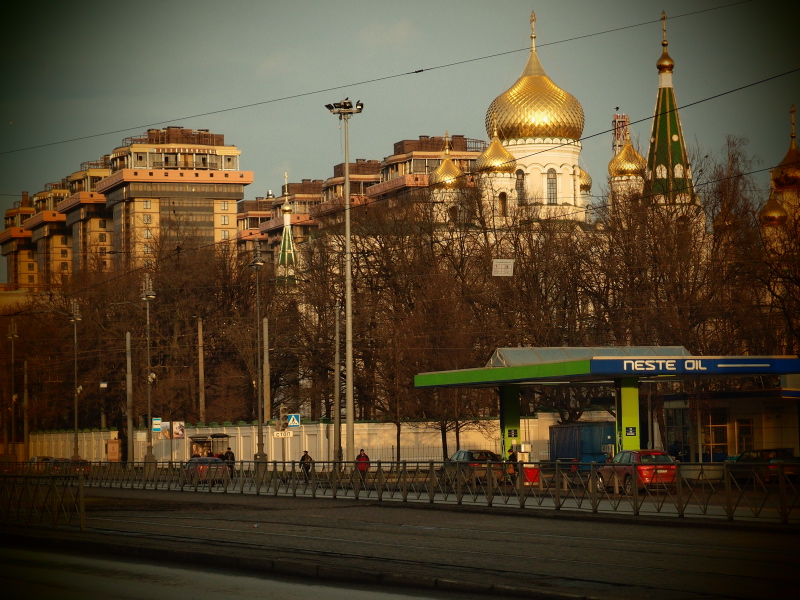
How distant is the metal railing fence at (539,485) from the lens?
22.1 m

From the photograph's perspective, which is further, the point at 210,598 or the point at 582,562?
the point at 582,562

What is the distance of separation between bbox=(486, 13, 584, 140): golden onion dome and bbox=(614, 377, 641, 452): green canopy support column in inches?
1932

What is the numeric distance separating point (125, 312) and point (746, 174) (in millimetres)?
37362

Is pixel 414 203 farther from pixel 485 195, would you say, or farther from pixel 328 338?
pixel 328 338

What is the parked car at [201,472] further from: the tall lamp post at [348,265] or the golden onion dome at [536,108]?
the golden onion dome at [536,108]

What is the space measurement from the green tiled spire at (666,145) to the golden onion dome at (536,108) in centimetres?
1310

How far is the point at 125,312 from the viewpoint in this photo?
72.0 metres

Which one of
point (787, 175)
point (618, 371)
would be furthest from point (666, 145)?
point (618, 371)

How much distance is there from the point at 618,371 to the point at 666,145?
115ft

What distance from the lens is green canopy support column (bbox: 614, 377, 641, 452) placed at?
33375 millimetres

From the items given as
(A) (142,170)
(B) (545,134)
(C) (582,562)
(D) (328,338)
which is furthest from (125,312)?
(A) (142,170)

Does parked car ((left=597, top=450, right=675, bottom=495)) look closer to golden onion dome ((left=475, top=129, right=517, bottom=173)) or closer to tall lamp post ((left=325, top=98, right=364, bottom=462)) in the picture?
tall lamp post ((left=325, top=98, right=364, bottom=462))

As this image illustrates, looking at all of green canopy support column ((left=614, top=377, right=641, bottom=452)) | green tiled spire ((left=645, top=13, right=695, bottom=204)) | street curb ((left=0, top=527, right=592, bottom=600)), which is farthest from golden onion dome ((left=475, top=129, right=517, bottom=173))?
street curb ((left=0, top=527, right=592, bottom=600))

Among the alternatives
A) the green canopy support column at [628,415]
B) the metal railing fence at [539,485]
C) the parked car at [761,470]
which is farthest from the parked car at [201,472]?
the parked car at [761,470]
